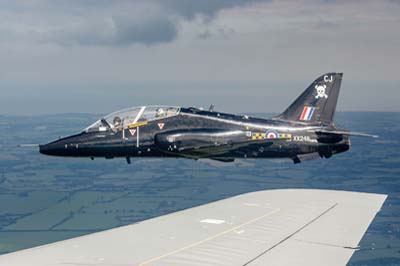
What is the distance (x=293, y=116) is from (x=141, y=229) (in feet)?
33.8

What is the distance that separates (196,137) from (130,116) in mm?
2564

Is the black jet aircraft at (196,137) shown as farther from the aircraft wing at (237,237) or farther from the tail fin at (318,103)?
the aircraft wing at (237,237)

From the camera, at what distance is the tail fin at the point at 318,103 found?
2167 cm

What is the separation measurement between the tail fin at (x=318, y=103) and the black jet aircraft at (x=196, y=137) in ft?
1.68

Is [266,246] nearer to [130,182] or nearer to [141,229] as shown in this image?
[141,229]

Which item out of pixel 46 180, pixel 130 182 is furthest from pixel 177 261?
pixel 46 180

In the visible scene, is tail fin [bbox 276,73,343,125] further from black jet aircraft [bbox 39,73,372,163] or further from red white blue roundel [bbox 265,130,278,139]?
red white blue roundel [bbox 265,130,278,139]

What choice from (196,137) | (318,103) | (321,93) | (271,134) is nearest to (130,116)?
(196,137)

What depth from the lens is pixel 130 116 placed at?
66.7 ft

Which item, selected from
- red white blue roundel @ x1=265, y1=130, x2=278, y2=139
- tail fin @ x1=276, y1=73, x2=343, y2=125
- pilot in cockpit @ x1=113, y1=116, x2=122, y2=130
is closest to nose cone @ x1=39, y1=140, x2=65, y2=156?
pilot in cockpit @ x1=113, y1=116, x2=122, y2=130

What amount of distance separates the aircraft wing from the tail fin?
438 cm

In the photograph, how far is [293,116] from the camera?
21891 mm

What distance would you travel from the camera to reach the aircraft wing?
10.7 meters

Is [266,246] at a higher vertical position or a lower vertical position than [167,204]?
higher
